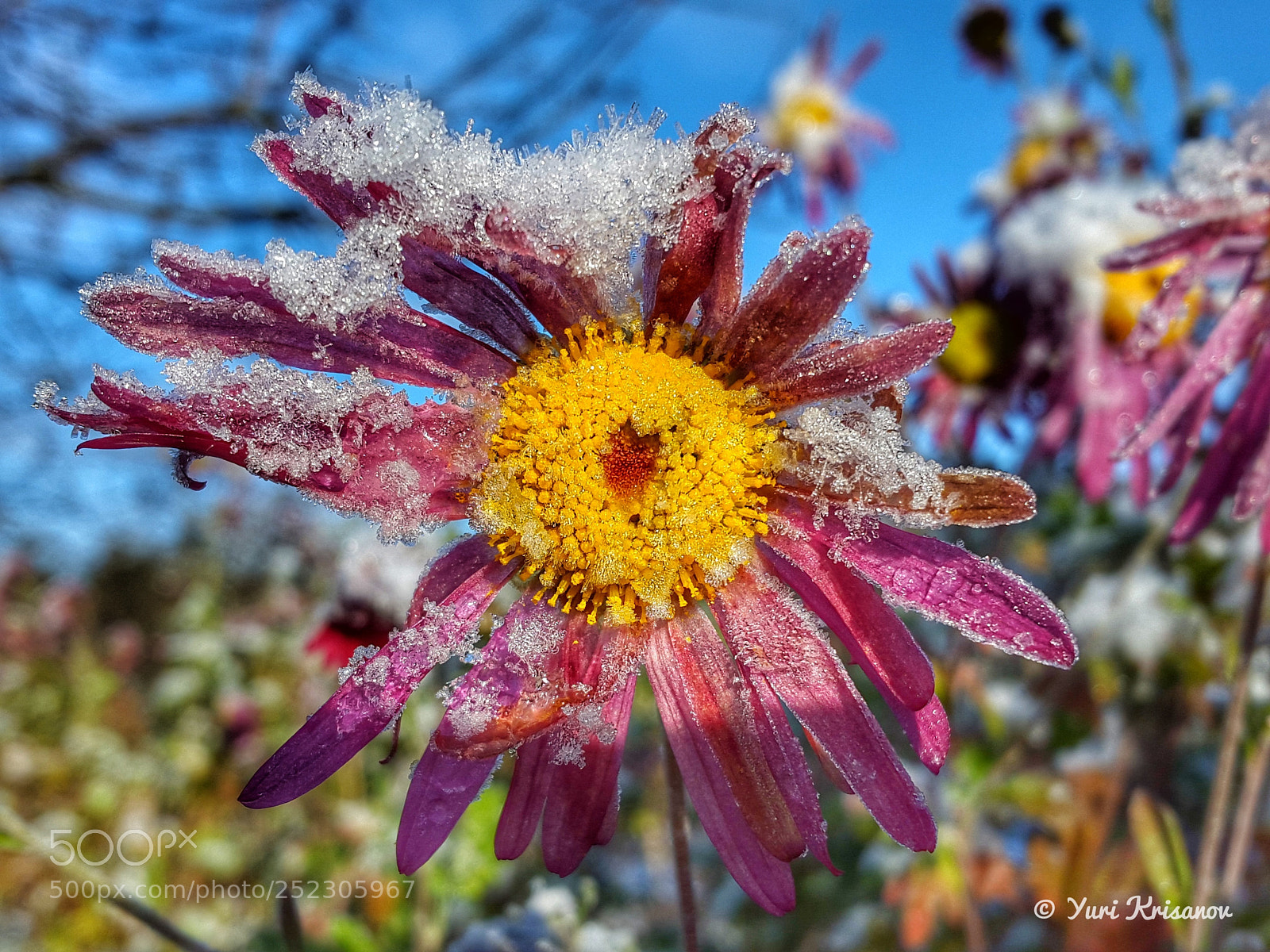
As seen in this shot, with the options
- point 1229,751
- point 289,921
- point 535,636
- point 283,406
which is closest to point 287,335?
point 283,406

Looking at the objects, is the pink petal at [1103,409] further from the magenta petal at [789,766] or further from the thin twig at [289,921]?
the thin twig at [289,921]

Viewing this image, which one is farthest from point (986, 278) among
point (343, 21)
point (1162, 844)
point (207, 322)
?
point (343, 21)

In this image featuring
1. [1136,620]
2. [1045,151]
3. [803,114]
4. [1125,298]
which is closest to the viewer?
[1136,620]

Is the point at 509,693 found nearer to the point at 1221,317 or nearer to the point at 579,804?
the point at 579,804

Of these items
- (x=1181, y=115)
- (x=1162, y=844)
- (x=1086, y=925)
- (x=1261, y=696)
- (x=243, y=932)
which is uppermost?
(x=1181, y=115)

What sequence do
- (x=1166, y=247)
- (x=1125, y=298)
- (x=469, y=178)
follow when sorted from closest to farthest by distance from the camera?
(x=469, y=178), (x=1166, y=247), (x=1125, y=298)

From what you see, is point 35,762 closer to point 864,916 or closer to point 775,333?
point 864,916

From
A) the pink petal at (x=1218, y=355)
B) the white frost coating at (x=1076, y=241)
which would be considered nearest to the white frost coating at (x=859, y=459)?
the pink petal at (x=1218, y=355)

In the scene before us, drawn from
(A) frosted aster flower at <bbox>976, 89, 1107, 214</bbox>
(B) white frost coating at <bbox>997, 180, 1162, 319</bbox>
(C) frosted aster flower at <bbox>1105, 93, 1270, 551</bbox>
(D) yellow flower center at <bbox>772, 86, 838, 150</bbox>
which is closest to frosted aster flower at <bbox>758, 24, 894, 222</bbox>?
(D) yellow flower center at <bbox>772, 86, 838, 150</bbox>
